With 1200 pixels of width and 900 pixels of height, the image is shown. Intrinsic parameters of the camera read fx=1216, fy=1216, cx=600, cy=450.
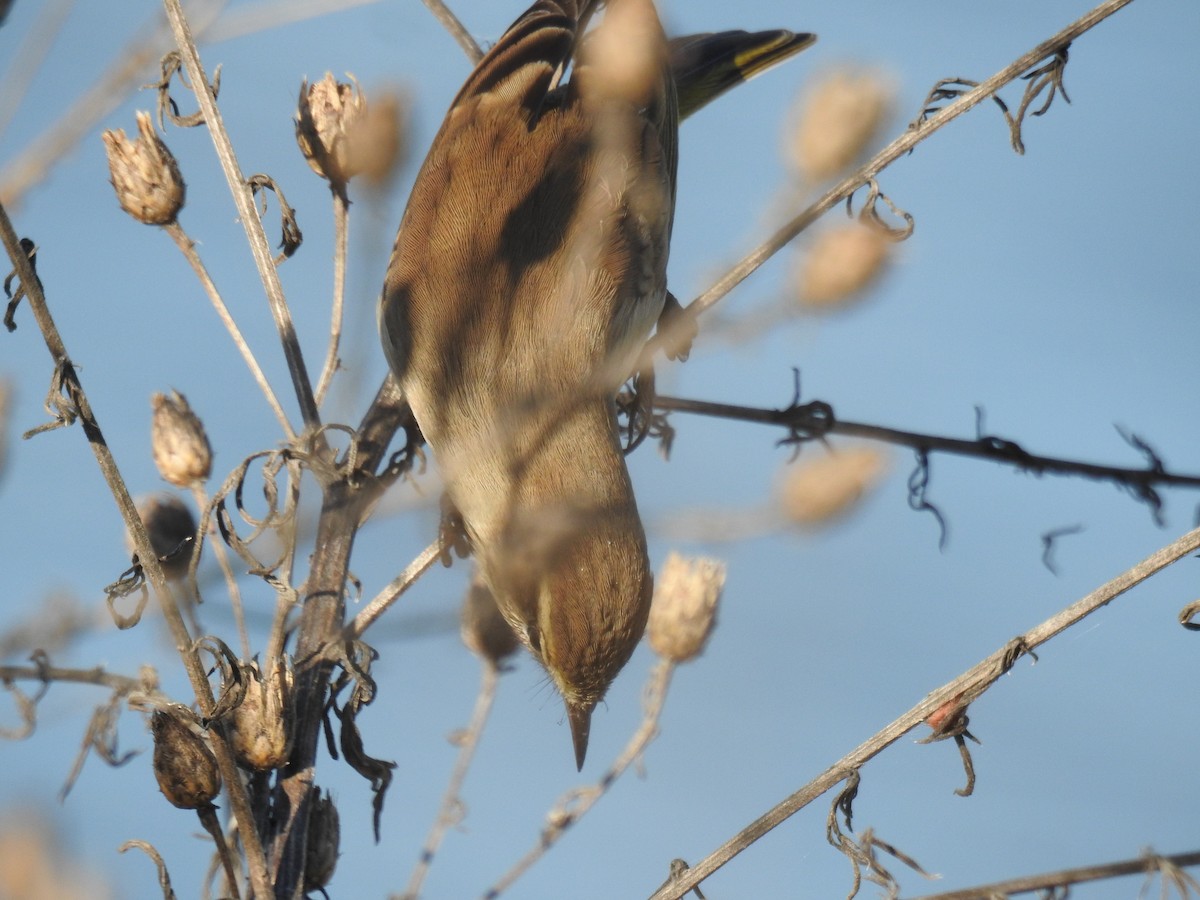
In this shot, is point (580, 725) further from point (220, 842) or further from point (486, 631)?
point (220, 842)

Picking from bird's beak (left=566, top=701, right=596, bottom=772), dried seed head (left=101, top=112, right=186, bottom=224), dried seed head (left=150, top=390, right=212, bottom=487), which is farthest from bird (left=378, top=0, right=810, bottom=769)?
dried seed head (left=101, top=112, right=186, bottom=224)

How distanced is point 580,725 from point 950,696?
107cm

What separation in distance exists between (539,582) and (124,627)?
0.84 metres

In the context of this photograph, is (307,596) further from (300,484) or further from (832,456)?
(832,456)

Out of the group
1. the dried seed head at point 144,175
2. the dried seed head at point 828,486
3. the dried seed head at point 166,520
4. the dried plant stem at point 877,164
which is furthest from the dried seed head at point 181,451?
the dried seed head at point 828,486

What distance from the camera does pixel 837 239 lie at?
1863mm

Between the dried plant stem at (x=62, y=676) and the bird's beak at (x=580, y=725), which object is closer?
the dried plant stem at (x=62, y=676)

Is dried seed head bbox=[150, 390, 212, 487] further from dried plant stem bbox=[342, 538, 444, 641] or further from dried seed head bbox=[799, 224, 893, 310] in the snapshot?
dried seed head bbox=[799, 224, 893, 310]

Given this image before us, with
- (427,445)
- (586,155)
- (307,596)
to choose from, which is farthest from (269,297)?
(586,155)

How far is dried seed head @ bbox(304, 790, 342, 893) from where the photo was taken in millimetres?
1418

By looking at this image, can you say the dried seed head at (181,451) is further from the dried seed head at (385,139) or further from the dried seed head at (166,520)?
the dried seed head at (385,139)

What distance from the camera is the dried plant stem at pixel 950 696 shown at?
127cm

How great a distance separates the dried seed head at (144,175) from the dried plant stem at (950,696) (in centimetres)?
122

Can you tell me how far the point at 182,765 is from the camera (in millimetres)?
1321
